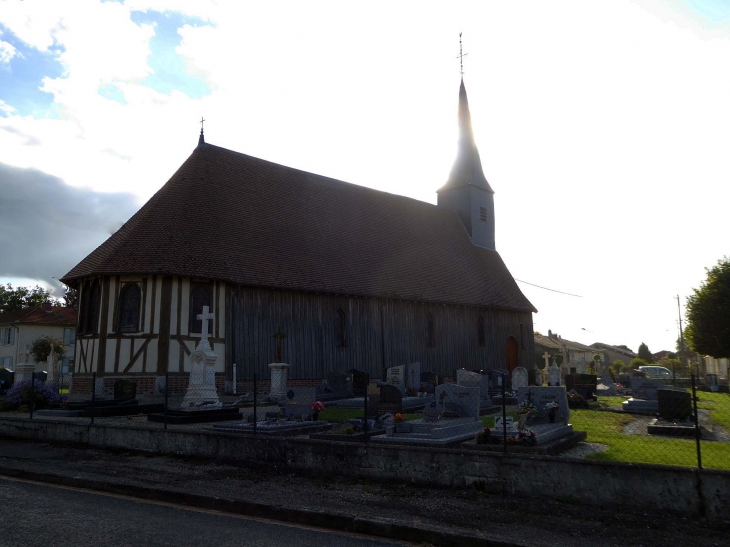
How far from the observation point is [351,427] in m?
10.8

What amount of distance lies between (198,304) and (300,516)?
14.3 metres

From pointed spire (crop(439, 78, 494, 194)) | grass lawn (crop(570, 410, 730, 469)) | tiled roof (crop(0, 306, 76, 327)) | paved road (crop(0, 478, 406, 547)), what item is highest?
pointed spire (crop(439, 78, 494, 194))

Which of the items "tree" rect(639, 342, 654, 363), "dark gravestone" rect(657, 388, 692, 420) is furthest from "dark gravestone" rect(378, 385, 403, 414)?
"tree" rect(639, 342, 654, 363)

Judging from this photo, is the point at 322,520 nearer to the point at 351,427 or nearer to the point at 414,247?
the point at 351,427

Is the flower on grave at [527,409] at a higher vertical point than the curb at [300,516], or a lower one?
higher

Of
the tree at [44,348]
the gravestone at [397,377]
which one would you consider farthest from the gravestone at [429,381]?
the tree at [44,348]

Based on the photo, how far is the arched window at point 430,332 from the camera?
27.8m

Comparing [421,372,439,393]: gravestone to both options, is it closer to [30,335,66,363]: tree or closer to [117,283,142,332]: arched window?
[117,283,142,332]: arched window

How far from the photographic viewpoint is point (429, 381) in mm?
24094

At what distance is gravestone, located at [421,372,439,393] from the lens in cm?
2200

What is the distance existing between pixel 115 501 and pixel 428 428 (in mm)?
5292

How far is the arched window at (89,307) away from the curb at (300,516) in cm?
1270

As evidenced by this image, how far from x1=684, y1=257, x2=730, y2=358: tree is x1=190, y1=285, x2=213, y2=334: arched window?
22.4 metres

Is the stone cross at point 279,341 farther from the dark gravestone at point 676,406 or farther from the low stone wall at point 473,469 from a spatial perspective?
the dark gravestone at point 676,406
